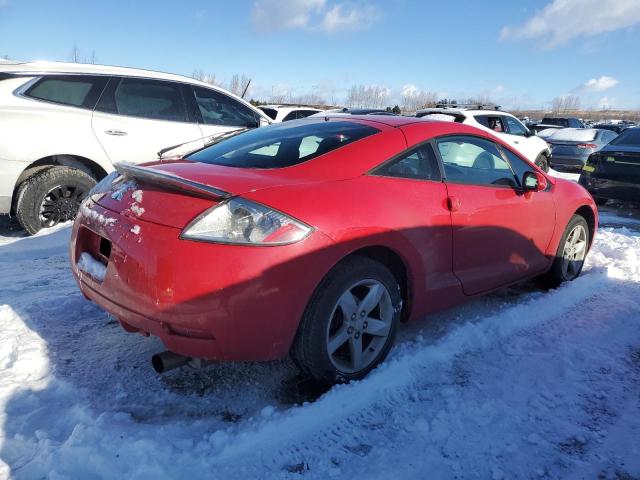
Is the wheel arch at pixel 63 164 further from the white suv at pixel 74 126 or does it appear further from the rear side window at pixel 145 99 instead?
the rear side window at pixel 145 99

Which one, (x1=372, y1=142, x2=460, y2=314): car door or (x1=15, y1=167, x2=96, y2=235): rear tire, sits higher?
(x1=372, y1=142, x2=460, y2=314): car door

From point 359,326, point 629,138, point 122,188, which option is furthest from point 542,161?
point 122,188

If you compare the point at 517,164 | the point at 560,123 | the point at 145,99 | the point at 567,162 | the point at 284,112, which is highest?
the point at 560,123

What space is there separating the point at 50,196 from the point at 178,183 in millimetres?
3633

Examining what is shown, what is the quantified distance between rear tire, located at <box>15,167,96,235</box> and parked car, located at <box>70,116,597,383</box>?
2.56 metres

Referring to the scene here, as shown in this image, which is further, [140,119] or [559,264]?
[140,119]

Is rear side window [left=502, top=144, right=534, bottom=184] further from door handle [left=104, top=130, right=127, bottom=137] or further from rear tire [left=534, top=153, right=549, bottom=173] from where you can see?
rear tire [left=534, top=153, right=549, bottom=173]

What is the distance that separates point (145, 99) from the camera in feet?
19.7

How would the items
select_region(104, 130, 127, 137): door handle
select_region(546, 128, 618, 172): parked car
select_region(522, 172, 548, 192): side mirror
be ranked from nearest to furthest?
select_region(522, 172, 548, 192): side mirror, select_region(104, 130, 127, 137): door handle, select_region(546, 128, 618, 172): parked car

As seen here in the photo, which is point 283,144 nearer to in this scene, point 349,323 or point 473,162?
point 349,323

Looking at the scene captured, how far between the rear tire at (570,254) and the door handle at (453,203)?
1678mm

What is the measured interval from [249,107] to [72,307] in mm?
4028

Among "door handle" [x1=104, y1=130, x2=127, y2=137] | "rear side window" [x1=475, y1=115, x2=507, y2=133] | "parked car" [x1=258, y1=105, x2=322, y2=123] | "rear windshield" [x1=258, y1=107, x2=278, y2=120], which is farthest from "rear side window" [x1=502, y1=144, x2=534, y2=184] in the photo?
"rear windshield" [x1=258, y1=107, x2=278, y2=120]

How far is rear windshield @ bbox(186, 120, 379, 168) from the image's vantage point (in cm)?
291
